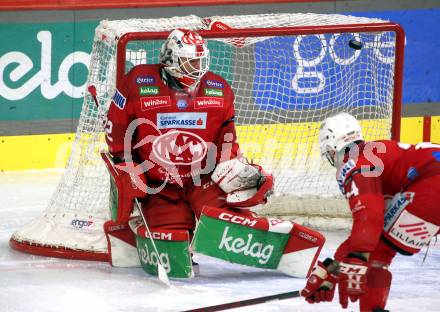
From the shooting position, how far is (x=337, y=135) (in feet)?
17.1

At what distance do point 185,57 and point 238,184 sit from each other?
680mm

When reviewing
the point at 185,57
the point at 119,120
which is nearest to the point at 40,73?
the point at 119,120

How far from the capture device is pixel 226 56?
816cm

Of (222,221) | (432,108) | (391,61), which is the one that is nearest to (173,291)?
(222,221)

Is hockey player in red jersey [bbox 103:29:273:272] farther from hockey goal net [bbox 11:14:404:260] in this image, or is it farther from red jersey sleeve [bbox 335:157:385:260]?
red jersey sleeve [bbox 335:157:385:260]

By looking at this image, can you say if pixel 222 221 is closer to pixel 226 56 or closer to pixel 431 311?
pixel 431 311

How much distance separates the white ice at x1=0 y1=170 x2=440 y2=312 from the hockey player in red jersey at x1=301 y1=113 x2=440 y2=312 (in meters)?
0.49

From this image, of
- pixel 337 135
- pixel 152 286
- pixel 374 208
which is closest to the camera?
pixel 374 208

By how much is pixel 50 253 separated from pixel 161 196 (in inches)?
25.5

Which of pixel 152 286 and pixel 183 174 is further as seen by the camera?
pixel 183 174

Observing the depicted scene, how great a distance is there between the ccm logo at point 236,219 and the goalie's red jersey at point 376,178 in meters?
1.01

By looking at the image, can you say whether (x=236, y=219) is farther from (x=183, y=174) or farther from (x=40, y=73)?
(x=40, y=73)

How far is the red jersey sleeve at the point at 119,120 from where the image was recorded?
20.3 ft

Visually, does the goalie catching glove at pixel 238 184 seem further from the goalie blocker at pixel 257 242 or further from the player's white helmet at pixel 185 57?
the player's white helmet at pixel 185 57
